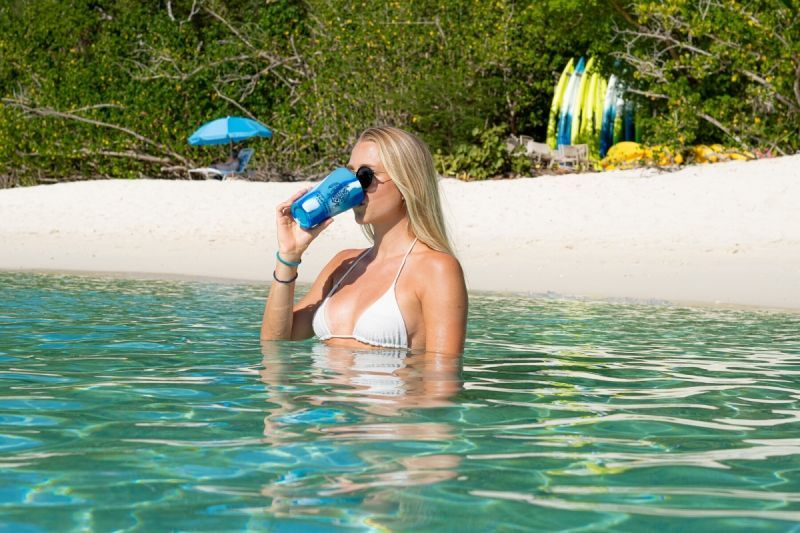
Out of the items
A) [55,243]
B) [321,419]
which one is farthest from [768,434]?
[55,243]

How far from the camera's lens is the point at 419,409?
14.2ft

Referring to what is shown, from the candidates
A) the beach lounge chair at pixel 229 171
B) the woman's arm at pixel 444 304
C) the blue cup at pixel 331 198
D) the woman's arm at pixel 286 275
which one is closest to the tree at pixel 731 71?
the beach lounge chair at pixel 229 171

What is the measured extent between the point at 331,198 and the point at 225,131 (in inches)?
713

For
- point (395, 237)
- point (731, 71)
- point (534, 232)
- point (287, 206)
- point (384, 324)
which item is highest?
point (731, 71)

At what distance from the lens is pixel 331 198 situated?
4.48 metres

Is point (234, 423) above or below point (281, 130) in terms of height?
below

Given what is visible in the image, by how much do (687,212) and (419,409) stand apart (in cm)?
1154

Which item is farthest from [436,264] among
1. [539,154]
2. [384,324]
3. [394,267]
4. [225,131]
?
[225,131]

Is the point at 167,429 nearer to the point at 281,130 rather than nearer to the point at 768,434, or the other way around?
the point at 768,434

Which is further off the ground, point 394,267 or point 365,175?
point 365,175

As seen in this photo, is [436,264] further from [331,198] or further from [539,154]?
[539,154]

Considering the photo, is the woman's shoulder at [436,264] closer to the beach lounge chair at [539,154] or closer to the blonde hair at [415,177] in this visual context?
the blonde hair at [415,177]

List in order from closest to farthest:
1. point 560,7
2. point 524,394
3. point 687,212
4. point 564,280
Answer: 1. point 524,394
2. point 564,280
3. point 687,212
4. point 560,7

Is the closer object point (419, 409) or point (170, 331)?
point (419, 409)
